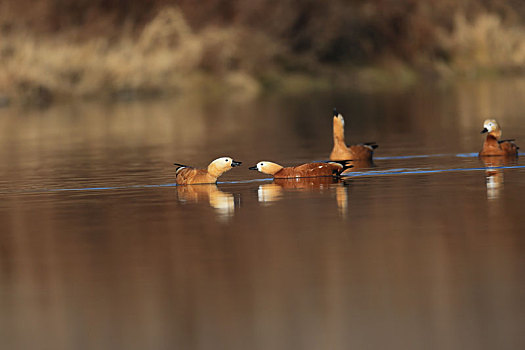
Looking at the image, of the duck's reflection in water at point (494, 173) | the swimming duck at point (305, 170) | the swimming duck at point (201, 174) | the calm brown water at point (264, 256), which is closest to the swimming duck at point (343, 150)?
the calm brown water at point (264, 256)

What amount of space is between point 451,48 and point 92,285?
4086 centimetres

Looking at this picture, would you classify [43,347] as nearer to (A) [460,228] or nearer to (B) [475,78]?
(A) [460,228]

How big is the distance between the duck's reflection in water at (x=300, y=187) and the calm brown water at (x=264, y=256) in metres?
0.04

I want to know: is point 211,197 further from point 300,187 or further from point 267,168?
point 267,168

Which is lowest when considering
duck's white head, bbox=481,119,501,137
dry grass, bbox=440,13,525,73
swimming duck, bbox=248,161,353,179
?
swimming duck, bbox=248,161,353,179

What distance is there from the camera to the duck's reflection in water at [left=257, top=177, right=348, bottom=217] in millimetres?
11984

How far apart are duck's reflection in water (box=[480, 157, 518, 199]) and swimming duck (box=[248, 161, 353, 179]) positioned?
5.18ft

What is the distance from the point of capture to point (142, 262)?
8.55 m

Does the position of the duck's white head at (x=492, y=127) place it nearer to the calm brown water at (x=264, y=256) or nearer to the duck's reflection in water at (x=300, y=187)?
the calm brown water at (x=264, y=256)

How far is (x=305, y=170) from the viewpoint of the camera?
13.4 meters

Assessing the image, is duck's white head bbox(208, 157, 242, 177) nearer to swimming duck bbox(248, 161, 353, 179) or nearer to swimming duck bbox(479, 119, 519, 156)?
swimming duck bbox(248, 161, 353, 179)

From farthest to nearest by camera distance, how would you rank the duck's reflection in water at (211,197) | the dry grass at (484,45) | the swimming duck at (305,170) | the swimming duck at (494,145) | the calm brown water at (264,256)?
1. the dry grass at (484,45)
2. the swimming duck at (494,145)
3. the swimming duck at (305,170)
4. the duck's reflection in water at (211,197)
5. the calm brown water at (264,256)

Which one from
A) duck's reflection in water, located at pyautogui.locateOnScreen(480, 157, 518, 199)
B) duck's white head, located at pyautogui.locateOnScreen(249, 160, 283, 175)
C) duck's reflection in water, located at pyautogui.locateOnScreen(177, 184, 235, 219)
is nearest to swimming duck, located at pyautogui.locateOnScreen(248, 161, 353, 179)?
duck's white head, located at pyautogui.locateOnScreen(249, 160, 283, 175)

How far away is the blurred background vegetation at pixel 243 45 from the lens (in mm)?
40938
